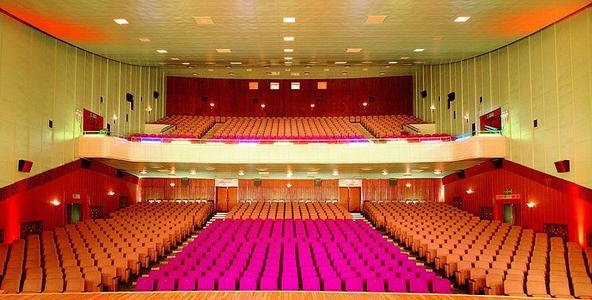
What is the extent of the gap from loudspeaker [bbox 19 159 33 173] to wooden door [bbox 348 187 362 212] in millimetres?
10405

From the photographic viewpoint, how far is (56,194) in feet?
36.9

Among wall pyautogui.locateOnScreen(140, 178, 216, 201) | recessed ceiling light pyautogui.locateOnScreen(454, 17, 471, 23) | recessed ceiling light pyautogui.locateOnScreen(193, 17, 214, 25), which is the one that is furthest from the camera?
wall pyautogui.locateOnScreen(140, 178, 216, 201)

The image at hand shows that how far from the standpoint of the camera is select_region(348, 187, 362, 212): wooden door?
1698 centimetres

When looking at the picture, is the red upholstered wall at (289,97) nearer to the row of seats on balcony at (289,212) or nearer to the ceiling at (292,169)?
the ceiling at (292,169)

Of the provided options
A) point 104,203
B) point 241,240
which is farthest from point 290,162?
point 104,203

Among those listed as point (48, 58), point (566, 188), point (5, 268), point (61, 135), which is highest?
point (48, 58)

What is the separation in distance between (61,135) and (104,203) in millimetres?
3121

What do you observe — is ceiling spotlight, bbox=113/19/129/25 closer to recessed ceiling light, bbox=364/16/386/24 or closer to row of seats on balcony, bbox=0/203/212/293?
row of seats on balcony, bbox=0/203/212/293

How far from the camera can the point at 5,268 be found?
7.55 m

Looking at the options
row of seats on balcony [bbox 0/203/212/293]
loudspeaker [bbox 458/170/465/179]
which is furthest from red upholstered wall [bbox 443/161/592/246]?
row of seats on balcony [bbox 0/203/212/293]

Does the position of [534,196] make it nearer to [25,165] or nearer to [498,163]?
[498,163]

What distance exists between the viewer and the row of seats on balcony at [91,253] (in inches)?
273

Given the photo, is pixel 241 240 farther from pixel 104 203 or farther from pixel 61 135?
pixel 104 203

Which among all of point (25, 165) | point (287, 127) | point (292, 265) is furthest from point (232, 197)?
point (292, 265)
